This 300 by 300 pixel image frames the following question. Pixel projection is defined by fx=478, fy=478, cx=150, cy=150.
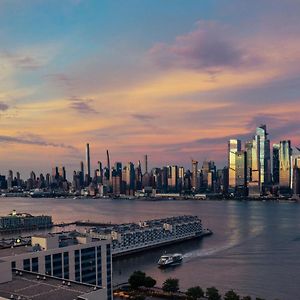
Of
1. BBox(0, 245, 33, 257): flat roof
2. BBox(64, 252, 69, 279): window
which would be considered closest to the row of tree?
BBox(64, 252, 69, 279): window

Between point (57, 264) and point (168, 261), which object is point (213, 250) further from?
point (57, 264)

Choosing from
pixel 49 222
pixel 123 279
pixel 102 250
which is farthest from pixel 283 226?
pixel 102 250

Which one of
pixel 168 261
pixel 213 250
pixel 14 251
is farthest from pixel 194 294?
pixel 213 250

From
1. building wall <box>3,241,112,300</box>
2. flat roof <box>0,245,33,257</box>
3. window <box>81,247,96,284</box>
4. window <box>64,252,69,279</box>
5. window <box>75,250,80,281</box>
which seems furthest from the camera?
window <box>81,247,96,284</box>

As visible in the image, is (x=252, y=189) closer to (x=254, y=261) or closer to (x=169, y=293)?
(x=254, y=261)

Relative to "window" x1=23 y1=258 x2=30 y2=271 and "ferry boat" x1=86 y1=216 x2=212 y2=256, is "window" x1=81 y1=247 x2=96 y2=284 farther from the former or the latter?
"ferry boat" x1=86 y1=216 x2=212 y2=256
